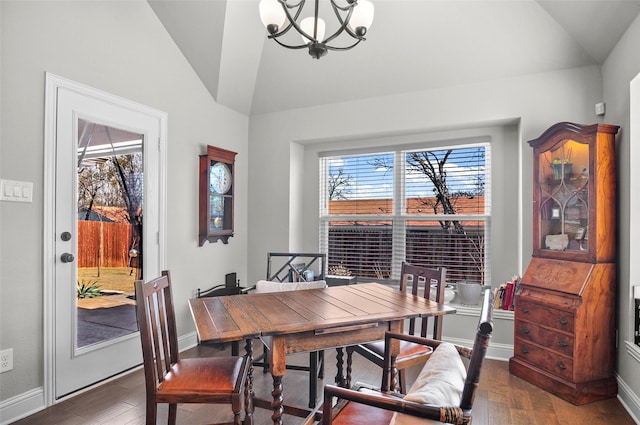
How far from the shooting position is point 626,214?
249 cm

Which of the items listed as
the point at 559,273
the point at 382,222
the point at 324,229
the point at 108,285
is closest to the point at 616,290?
the point at 559,273

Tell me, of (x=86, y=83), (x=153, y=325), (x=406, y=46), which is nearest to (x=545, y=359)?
(x=153, y=325)

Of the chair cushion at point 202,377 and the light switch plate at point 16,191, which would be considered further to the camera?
the light switch plate at point 16,191

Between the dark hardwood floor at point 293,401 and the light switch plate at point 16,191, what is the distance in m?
1.34

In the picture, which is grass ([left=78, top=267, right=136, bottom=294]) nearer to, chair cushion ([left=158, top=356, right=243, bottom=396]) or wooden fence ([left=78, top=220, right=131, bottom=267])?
wooden fence ([left=78, top=220, right=131, bottom=267])

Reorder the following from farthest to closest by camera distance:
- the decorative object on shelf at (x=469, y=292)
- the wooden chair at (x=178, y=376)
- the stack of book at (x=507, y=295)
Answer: the decorative object on shelf at (x=469, y=292) < the stack of book at (x=507, y=295) < the wooden chair at (x=178, y=376)

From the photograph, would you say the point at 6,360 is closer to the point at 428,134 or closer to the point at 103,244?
the point at 103,244

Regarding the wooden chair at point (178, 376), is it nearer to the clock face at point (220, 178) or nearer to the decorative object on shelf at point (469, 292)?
the clock face at point (220, 178)

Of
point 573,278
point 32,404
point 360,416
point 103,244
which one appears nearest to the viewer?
point 360,416

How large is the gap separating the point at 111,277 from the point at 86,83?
1.44 m

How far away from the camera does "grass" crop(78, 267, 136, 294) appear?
105 inches

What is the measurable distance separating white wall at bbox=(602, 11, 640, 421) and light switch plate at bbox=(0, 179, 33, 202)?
3.85 m

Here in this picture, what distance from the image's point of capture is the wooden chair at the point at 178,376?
5.35ft

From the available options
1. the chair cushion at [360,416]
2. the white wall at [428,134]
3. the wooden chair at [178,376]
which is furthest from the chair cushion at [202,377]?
the white wall at [428,134]
